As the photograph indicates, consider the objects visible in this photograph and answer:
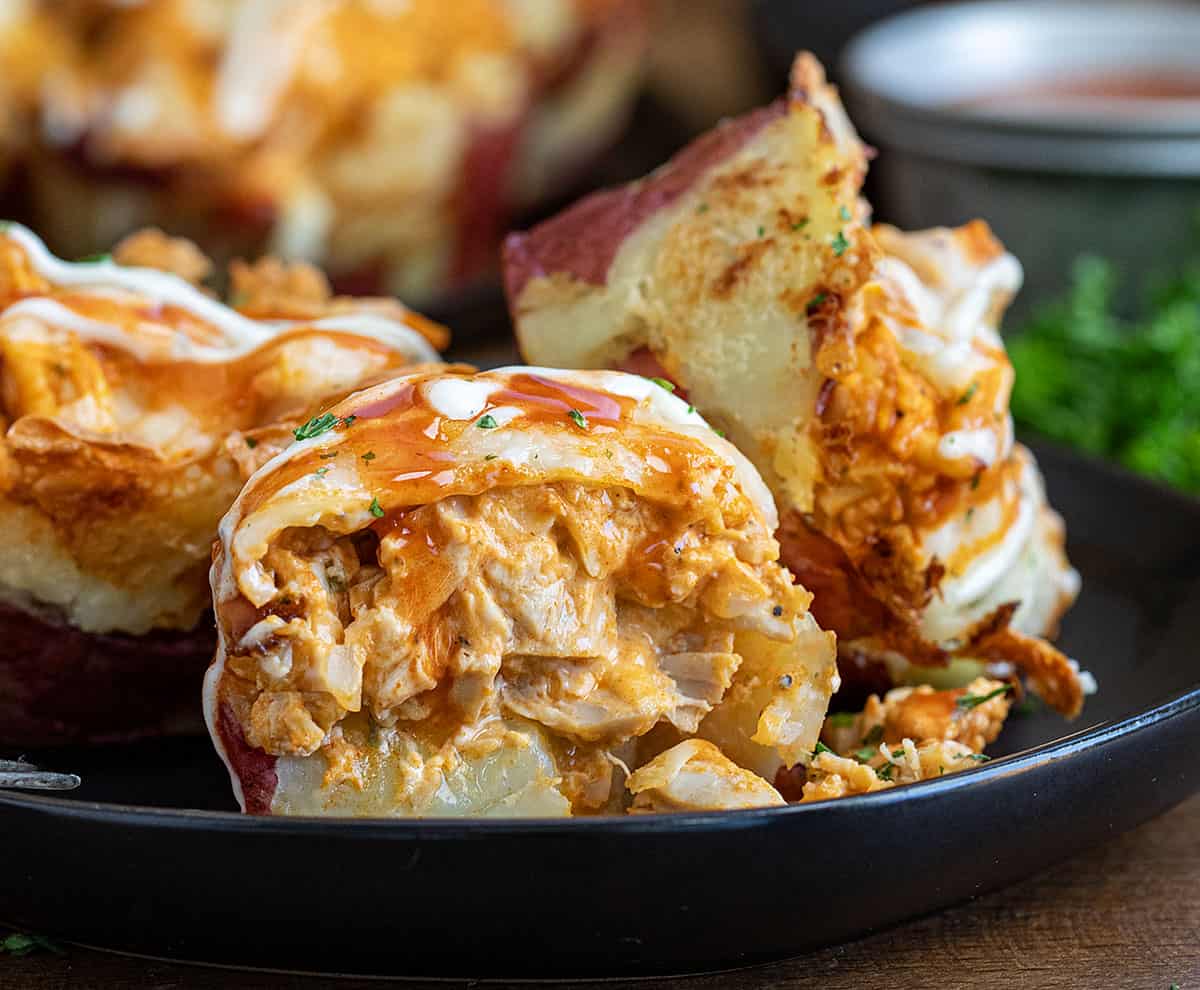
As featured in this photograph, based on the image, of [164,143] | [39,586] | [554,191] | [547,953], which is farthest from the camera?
[554,191]

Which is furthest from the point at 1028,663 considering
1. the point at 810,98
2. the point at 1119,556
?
the point at 810,98

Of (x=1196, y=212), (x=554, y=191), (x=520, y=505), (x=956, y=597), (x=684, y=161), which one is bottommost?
(x=554, y=191)

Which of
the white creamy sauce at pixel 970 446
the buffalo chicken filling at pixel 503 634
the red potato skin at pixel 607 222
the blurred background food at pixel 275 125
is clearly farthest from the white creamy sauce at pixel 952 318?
the blurred background food at pixel 275 125

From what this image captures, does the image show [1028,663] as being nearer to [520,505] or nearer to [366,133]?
[520,505]

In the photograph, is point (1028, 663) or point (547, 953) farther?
point (1028, 663)

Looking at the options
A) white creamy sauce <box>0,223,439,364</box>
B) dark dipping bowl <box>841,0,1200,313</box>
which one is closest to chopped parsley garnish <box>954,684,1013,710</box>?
white creamy sauce <box>0,223,439,364</box>

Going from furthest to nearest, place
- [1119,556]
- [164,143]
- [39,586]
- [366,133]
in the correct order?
[366,133] < [164,143] < [1119,556] < [39,586]

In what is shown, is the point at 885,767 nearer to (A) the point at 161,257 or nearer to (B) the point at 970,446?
(B) the point at 970,446

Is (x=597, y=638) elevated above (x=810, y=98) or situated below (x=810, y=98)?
below

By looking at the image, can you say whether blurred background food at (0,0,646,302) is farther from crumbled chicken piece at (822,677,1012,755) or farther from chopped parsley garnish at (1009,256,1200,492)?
crumbled chicken piece at (822,677,1012,755)
